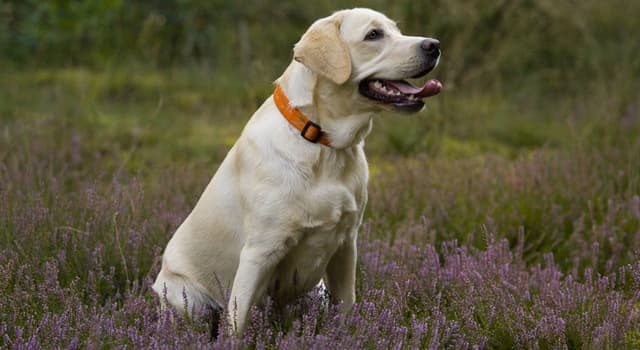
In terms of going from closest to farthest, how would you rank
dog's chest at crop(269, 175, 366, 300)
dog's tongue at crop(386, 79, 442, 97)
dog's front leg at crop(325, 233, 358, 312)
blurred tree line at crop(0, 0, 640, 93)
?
dog's chest at crop(269, 175, 366, 300), dog's tongue at crop(386, 79, 442, 97), dog's front leg at crop(325, 233, 358, 312), blurred tree line at crop(0, 0, 640, 93)

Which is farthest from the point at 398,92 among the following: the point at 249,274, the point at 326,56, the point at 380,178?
the point at 380,178

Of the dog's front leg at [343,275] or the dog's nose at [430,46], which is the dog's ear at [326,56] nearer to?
the dog's nose at [430,46]

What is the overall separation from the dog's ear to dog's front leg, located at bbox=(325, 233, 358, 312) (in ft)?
2.18

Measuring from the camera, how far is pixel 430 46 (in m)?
3.05

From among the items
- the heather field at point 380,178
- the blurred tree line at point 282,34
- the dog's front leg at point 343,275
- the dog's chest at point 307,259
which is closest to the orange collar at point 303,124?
the dog's chest at point 307,259

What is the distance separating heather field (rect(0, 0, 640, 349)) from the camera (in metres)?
3.01

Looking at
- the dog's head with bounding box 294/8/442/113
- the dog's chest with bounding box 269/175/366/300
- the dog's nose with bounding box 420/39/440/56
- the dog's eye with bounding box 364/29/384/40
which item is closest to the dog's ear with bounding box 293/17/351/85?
the dog's head with bounding box 294/8/442/113

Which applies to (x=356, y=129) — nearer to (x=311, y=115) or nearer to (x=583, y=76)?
(x=311, y=115)

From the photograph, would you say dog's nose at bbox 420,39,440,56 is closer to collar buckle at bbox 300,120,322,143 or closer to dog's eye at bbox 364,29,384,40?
dog's eye at bbox 364,29,384,40

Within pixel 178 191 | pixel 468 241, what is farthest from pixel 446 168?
pixel 178 191

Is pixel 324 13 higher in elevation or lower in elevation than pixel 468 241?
higher

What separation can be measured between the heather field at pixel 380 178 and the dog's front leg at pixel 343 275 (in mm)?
112

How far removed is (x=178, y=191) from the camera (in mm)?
4723

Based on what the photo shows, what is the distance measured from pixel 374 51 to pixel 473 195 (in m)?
1.78
